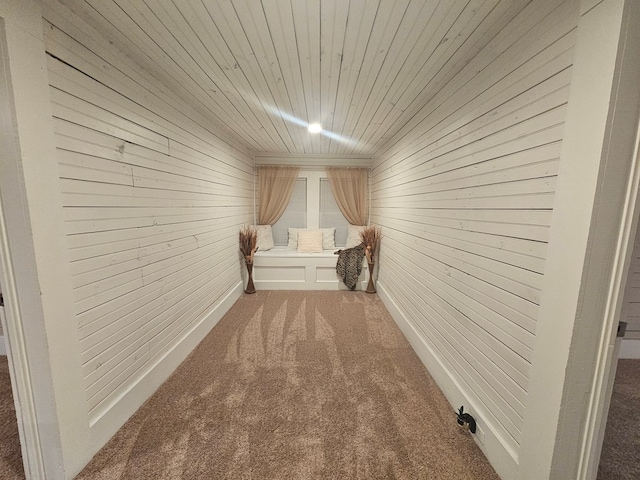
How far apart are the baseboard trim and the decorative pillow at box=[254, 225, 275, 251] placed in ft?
5.67

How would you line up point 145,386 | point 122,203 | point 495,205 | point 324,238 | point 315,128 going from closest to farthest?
point 495,205 → point 122,203 → point 145,386 → point 315,128 → point 324,238

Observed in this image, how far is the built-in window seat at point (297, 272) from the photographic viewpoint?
4043 millimetres

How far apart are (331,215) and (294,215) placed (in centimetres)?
70

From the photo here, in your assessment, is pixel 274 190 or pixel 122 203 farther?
pixel 274 190

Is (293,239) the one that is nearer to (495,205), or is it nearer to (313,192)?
(313,192)

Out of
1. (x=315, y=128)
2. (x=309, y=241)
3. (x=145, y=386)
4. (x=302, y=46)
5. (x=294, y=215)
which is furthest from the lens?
(x=294, y=215)

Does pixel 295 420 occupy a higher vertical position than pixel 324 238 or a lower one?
lower

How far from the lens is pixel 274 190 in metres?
4.42

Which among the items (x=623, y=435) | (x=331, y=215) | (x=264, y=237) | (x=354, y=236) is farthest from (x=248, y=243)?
(x=623, y=435)

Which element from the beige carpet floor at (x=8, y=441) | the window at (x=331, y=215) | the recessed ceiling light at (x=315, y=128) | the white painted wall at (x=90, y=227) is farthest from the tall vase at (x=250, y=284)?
the beige carpet floor at (x=8, y=441)

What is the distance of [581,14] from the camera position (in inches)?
34.4

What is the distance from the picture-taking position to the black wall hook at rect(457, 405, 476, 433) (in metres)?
1.41

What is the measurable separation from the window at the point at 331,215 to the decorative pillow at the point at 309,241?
334 mm

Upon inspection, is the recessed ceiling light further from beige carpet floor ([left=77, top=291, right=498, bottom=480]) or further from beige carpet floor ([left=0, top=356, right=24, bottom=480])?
beige carpet floor ([left=0, top=356, right=24, bottom=480])
